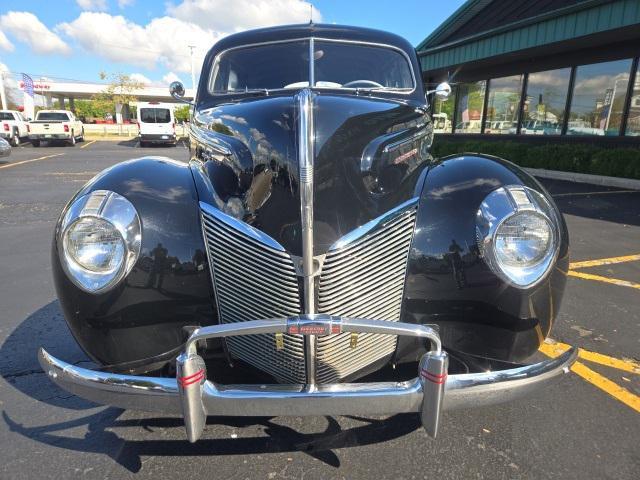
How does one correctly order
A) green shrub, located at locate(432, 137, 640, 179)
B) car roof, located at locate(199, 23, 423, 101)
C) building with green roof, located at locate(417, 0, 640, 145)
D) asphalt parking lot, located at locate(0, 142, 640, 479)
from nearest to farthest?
1. asphalt parking lot, located at locate(0, 142, 640, 479)
2. car roof, located at locate(199, 23, 423, 101)
3. green shrub, located at locate(432, 137, 640, 179)
4. building with green roof, located at locate(417, 0, 640, 145)

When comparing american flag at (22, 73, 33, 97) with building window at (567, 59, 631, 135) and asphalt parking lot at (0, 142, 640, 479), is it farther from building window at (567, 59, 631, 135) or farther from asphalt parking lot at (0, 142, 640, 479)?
asphalt parking lot at (0, 142, 640, 479)

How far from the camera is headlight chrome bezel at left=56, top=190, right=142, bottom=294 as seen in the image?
1745 mm

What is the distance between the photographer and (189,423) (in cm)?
151

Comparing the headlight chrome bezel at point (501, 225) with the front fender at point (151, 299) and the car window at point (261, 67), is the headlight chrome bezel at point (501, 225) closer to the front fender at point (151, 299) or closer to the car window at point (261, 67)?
the front fender at point (151, 299)

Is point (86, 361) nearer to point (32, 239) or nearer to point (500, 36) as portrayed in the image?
point (32, 239)

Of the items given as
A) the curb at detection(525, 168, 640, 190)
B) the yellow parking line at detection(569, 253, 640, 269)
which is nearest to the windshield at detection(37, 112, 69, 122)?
the curb at detection(525, 168, 640, 190)

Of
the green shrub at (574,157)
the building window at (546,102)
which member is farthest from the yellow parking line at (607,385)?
the building window at (546,102)

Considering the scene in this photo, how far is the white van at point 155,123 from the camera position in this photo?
2433 centimetres

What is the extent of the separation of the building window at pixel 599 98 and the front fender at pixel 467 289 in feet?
36.2

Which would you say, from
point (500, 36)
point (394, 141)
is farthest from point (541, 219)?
point (500, 36)

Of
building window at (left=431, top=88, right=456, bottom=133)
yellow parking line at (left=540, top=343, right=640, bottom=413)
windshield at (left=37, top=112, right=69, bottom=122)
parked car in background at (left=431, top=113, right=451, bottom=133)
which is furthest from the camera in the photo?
windshield at (left=37, top=112, right=69, bottom=122)

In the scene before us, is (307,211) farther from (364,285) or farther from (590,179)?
(590,179)

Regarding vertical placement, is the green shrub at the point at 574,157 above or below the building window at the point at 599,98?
below

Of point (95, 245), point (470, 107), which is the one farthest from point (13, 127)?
point (95, 245)
